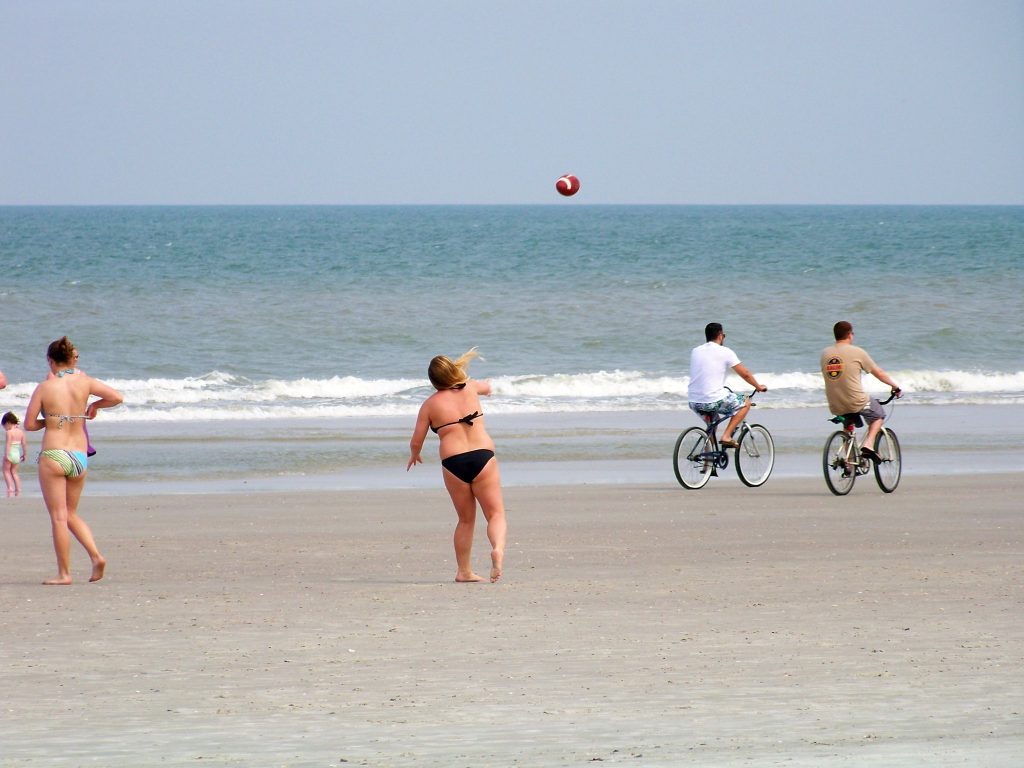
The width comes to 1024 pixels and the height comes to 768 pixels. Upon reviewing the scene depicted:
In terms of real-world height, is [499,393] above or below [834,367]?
below

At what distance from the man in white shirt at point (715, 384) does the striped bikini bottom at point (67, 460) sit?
20.5 ft

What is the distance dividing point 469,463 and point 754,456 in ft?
18.9

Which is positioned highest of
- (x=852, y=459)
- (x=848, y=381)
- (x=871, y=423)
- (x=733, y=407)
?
(x=848, y=381)

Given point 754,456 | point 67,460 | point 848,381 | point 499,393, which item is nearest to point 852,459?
point 848,381

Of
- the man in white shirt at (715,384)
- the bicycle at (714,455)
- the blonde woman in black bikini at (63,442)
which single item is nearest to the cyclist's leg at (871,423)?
the man in white shirt at (715,384)

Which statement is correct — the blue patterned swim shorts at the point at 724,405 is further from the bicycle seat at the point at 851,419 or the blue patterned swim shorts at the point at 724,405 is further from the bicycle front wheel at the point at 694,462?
the bicycle seat at the point at 851,419

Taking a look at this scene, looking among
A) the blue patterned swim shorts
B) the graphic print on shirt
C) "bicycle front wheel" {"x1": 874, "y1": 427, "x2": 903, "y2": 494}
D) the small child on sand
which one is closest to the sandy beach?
"bicycle front wheel" {"x1": 874, "y1": 427, "x2": 903, "y2": 494}

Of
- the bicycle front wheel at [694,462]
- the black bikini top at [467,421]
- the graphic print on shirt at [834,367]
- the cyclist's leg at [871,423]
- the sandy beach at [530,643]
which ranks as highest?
the graphic print on shirt at [834,367]

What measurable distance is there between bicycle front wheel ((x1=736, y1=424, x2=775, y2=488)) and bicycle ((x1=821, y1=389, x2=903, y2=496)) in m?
0.89

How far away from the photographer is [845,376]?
12.0m

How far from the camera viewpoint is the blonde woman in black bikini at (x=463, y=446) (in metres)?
7.99

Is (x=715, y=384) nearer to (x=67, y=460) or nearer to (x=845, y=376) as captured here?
(x=845, y=376)

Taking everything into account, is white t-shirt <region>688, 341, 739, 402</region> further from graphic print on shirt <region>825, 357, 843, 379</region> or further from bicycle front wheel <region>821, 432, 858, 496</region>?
bicycle front wheel <region>821, 432, 858, 496</region>
